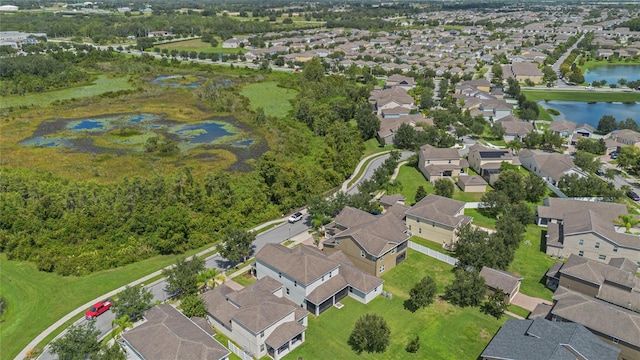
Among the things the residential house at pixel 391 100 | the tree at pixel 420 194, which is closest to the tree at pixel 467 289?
the tree at pixel 420 194

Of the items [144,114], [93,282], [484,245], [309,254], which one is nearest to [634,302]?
[484,245]

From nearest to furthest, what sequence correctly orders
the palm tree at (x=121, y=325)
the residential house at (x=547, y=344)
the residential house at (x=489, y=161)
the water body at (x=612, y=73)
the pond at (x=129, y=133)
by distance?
1. the residential house at (x=547, y=344)
2. the palm tree at (x=121, y=325)
3. the residential house at (x=489, y=161)
4. the pond at (x=129, y=133)
5. the water body at (x=612, y=73)

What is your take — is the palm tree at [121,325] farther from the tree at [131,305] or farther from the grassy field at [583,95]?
the grassy field at [583,95]

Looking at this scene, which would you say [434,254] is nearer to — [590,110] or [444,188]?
[444,188]

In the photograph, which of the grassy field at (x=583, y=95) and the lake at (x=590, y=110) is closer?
the lake at (x=590, y=110)

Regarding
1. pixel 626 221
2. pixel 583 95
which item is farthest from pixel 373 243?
pixel 583 95
